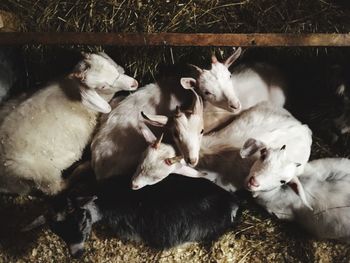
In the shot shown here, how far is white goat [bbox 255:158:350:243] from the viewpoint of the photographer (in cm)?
347

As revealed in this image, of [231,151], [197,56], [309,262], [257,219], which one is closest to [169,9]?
[197,56]

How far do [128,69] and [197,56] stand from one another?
65cm

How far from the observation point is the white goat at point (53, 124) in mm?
3523

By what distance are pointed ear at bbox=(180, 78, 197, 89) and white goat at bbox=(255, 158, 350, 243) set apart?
1.05 meters

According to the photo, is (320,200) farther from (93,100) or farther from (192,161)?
(93,100)

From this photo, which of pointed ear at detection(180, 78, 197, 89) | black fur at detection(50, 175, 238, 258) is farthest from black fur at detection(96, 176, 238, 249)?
pointed ear at detection(180, 78, 197, 89)

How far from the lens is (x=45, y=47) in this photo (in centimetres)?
383

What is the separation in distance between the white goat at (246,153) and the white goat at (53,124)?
0.68 m

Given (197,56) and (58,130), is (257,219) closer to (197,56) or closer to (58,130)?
(197,56)

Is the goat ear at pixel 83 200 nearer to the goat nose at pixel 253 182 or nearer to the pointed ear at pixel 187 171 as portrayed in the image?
Answer: the pointed ear at pixel 187 171

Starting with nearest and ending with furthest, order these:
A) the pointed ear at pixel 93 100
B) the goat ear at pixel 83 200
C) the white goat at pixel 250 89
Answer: the goat ear at pixel 83 200 → the pointed ear at pixel 93 100 → the white goat at pixel 250 89

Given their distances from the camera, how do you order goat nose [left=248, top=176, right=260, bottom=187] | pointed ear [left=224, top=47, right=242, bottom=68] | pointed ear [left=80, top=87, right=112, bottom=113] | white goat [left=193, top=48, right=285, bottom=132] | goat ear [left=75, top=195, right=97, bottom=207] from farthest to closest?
white goat [left=193, top=48, right=285, bottom=132], pointed ear [left=80, top=87, right=112, bottom=113], pointed ear [left=224, top=47, right=242, bottom=68], goat ear [left=75, top=195, right=97, bottom=207], goat nose [left=248, top=176, right=260, bottom=187]

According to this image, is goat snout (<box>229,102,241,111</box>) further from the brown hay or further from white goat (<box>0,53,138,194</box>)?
white goat (<box>0,53,138,194</box>)

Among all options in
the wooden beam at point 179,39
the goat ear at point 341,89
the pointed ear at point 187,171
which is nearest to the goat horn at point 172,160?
the pointed ear at point 187,171
